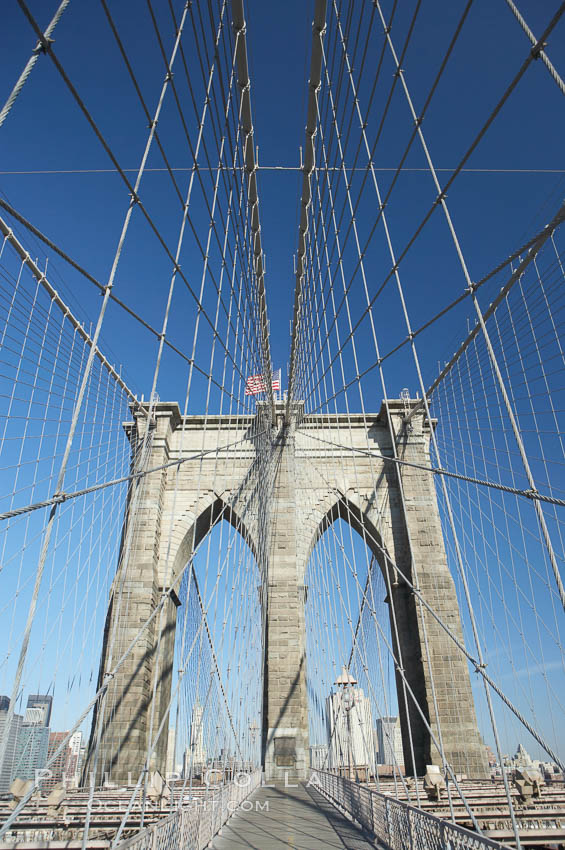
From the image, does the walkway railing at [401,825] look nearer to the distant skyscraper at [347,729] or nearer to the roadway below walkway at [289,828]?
the roadway below walkway at [289,828]

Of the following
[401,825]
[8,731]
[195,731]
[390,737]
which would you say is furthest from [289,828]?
[8,731]

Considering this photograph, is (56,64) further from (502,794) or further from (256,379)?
(256,379)

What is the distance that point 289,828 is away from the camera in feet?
19.7

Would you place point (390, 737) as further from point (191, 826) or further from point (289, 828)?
point (191, 826)

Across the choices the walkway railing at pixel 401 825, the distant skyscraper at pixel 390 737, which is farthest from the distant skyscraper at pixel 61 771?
the distant skyscraper at pixel 390 737

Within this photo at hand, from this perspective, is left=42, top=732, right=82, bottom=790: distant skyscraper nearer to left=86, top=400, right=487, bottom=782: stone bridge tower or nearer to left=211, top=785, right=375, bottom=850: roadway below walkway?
left=86, top=400, right=487, bottom=782: stone bridge tower

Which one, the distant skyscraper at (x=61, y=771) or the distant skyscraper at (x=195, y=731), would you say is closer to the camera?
the distant skyscraper at (x=195, y=731)

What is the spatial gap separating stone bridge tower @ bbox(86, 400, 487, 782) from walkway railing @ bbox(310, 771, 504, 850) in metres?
5.07

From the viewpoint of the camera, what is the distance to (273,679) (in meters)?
13.5

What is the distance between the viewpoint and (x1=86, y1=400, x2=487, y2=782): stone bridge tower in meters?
12.3

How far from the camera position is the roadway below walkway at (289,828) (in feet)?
16.6

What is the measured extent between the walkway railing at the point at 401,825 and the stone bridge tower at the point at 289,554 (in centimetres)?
507

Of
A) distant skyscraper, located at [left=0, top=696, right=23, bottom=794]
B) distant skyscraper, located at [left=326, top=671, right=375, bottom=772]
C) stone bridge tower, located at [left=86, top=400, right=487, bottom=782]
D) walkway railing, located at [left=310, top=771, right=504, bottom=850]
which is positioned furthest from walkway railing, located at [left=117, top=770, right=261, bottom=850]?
stone bridge tower, located at [left=86, top=400, right=487, bottom=782]

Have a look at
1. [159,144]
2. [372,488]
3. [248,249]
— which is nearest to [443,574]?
[372,488]
